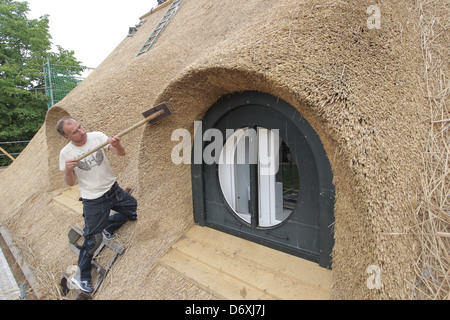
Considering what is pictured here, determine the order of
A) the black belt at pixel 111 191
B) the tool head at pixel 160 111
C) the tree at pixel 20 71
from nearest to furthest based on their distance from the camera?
the tool head at pixel 160 111 → the black belt at pixel 111 191 → the tree at pixel 20 71

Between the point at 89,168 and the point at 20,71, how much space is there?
15.0 m

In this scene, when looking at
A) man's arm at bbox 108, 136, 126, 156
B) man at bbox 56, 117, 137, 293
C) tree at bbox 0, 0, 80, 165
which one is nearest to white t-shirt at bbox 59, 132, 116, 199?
man at bbox 56, 117, 137, 293

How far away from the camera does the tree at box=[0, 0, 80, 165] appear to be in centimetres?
1209

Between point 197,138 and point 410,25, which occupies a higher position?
point 410,25

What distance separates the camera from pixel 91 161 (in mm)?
2168

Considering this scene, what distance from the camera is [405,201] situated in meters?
1.21

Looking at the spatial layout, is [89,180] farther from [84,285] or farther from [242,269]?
[242,269]

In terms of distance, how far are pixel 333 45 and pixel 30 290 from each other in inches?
147

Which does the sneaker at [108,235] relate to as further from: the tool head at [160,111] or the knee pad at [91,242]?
the tool head at [160,111]

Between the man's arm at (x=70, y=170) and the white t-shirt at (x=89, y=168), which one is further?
the white t-shirt at (x=89, y=168)

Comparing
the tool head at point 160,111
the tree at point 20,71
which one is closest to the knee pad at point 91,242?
the tool head at point 160,111

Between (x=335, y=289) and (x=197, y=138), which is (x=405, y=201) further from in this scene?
(x=197, y=138)

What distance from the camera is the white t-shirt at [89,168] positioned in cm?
212

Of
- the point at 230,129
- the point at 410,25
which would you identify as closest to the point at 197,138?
the point at 230,129
